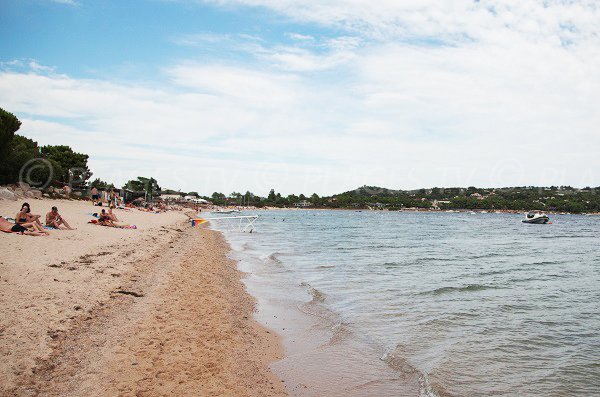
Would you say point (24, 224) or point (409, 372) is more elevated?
point (24, 224)

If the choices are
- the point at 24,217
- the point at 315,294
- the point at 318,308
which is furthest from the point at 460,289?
the point at 24,217

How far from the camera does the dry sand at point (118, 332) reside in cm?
542

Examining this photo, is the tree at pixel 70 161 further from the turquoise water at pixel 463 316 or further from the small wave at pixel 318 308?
the small wave at pixel 318 308

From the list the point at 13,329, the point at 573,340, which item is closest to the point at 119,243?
the point at 13,329

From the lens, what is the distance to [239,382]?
6.17 m

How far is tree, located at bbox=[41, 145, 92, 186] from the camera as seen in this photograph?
59219 mm

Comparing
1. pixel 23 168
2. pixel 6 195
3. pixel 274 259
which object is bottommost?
pixel 274 259

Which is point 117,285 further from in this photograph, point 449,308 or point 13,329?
point 449,308

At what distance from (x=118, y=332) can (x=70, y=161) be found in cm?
6424

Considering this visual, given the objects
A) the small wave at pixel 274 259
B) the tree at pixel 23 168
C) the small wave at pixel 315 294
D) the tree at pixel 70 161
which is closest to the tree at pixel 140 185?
the tree at pixel 70 161

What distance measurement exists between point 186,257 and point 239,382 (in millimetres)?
13043

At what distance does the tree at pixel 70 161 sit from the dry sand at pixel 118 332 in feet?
171

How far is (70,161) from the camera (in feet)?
205

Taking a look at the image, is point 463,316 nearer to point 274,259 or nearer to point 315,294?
point 315,294
